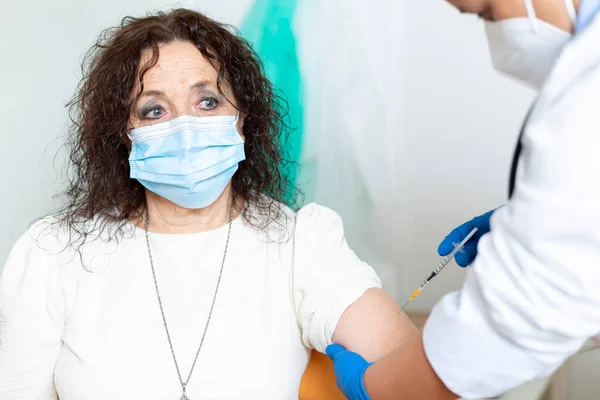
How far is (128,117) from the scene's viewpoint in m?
1.54

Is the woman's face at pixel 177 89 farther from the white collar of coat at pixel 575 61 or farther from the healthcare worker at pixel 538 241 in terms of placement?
the white collar of coat at pixel 575 61

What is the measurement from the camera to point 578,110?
724 millimetres

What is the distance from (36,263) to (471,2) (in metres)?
1.17

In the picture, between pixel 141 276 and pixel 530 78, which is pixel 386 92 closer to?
pixel 141 276

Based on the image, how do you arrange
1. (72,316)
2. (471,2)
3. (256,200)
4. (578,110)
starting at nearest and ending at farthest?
(578,110), (471,2), (72,316), (256,200)

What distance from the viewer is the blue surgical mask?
143 cm

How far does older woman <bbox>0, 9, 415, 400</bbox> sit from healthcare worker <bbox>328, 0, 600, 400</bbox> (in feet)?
1.69

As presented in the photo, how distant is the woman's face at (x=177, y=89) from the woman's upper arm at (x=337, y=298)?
0.38 meters

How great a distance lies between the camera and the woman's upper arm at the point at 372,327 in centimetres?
133

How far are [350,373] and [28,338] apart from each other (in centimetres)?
79

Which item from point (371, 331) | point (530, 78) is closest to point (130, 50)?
point (371, 331)

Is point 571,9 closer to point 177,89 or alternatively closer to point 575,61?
point 575,61

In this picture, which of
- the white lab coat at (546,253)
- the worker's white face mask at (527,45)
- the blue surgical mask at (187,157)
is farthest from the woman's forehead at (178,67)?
the white lab coat at (546,253)

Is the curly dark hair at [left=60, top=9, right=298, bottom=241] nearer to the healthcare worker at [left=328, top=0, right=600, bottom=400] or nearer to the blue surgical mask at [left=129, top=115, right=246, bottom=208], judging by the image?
the blue surgical mask at [left=129, top=115, right=246, bottom=208]
